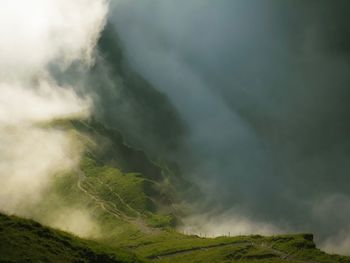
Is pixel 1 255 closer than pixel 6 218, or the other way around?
pixel 1 255

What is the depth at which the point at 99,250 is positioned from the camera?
111 metres

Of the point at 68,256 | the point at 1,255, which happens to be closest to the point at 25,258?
the point at 1,255

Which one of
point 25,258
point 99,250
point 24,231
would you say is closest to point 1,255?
point 25,258

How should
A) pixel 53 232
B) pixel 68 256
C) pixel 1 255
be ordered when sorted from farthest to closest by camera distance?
pixel 53 232 < pixel 68 256 < pixel 1 255

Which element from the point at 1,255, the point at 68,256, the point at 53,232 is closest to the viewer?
the point at 1,255

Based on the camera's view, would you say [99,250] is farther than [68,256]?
Yes

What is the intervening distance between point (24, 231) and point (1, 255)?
1594cm

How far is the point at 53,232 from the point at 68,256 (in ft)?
30.9

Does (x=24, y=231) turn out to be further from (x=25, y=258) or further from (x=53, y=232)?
(x=25, y=258)

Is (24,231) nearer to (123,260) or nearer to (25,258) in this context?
(25,258)

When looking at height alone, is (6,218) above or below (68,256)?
above

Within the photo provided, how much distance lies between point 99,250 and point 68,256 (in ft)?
30.4

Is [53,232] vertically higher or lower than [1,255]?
higher

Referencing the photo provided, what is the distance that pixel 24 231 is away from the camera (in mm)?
106812
